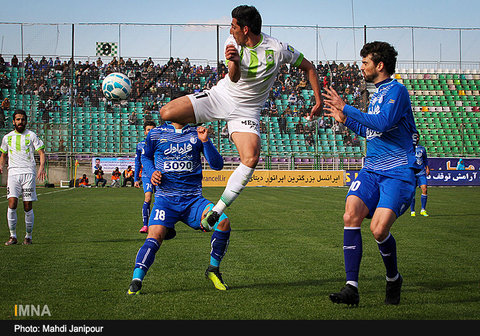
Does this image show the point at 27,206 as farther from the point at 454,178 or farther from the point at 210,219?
the point at 454,178

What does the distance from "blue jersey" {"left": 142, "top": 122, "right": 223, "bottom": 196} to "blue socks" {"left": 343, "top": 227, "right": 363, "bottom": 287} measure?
193 cm

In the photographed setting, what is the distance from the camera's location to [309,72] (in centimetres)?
607

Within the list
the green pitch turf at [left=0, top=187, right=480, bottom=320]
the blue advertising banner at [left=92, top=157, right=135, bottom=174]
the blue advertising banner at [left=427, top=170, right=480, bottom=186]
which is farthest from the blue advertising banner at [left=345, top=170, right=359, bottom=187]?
the green pitch turf at [left=0, top=187, right=480, bottom=320]

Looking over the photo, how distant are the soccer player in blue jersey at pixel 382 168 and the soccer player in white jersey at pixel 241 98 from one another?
732 mm

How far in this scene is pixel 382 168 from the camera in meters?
5.48

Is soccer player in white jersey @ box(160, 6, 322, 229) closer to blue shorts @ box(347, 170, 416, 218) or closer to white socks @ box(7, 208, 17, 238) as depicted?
blue shorts @ box(347, 170, 416, 218)

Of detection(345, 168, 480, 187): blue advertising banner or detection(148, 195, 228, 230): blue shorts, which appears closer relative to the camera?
detection(148, 195, 228, 230): blue shorts

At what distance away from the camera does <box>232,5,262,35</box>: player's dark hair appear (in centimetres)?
→ 539

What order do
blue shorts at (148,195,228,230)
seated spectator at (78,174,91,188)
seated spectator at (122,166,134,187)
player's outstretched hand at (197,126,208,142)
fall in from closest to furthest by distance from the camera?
player's outstretched hand at (197,126,208,142) → blue shorts at (148,195,228,230) → seated spectator at (78,174,91,188) → seated spectator at (122,166,134,187)

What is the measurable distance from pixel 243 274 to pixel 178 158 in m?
1.65

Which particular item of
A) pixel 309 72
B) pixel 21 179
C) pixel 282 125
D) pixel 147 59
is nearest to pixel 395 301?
pixel 309 72

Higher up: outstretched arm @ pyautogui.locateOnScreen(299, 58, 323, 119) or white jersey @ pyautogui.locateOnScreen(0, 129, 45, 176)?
outstretched arm @ pyautogui.locateOnScreen(299, 58, 323, 119)

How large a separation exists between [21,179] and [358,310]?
7.47 meters
